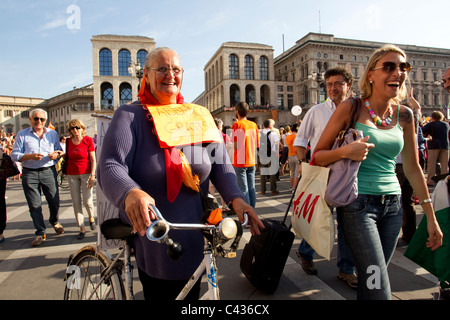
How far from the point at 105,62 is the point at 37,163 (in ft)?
157

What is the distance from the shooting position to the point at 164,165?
4.98 ft

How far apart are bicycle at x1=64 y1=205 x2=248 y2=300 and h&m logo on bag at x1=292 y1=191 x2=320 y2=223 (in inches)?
33.2

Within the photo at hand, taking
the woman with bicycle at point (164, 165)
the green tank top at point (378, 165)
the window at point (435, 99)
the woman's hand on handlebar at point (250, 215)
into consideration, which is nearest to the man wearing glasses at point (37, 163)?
the woman with bicycle at point (164, 165)

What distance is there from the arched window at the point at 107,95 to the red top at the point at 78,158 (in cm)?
4581

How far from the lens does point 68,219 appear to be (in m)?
6.23

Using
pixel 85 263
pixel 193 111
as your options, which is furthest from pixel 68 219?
pixel 193 111

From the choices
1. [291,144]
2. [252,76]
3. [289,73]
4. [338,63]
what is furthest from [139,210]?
[289,73]

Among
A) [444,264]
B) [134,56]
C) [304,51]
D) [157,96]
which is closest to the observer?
[157,96]

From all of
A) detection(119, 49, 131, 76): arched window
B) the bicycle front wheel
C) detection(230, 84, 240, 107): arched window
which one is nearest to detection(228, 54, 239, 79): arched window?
detection(230, 84, 240, 107): arched window

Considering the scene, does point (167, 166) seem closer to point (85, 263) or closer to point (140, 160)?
point (140, 160)

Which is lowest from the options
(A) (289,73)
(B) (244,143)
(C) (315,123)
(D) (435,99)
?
(B) (244,143)

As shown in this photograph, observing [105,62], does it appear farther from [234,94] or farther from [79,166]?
[79,166]
